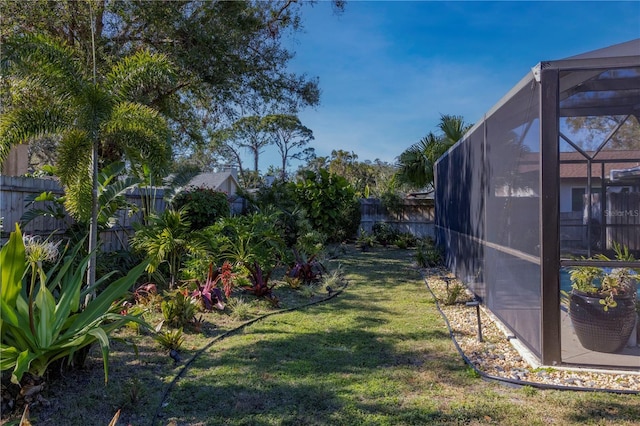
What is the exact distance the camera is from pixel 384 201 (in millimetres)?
14750

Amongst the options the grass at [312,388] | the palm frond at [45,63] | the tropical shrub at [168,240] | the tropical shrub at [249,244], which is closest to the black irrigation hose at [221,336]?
the grass at [312,388]

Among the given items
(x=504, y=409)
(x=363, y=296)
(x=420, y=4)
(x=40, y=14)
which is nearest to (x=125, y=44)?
(x=40, y=14)

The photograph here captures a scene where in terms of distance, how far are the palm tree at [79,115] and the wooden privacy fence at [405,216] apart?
11.2 metres

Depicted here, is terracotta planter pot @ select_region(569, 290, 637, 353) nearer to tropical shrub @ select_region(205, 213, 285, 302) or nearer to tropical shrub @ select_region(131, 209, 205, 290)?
tropical shrub @ select_region(205, 213, 285, 302)

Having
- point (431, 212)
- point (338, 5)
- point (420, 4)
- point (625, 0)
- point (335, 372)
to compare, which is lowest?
point (335, 372)

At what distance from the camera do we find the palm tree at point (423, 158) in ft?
42.7

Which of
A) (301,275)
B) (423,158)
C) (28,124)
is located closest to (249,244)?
(301,275)

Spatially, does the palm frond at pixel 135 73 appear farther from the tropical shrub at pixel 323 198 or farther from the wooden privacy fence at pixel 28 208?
the tropical shrub at pixel 323 198

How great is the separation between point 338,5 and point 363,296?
27.3 feet

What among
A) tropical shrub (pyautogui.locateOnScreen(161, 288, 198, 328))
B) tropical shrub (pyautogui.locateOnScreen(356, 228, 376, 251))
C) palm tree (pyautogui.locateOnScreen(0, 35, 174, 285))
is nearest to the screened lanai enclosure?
tropical shrub (pyautogui.locateOnScreen(161, 288, 198, 328))

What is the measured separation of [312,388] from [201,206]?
21.0 ft

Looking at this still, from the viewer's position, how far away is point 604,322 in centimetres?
349

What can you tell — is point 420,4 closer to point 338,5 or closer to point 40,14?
point 338,5

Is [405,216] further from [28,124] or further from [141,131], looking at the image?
[28,124]
